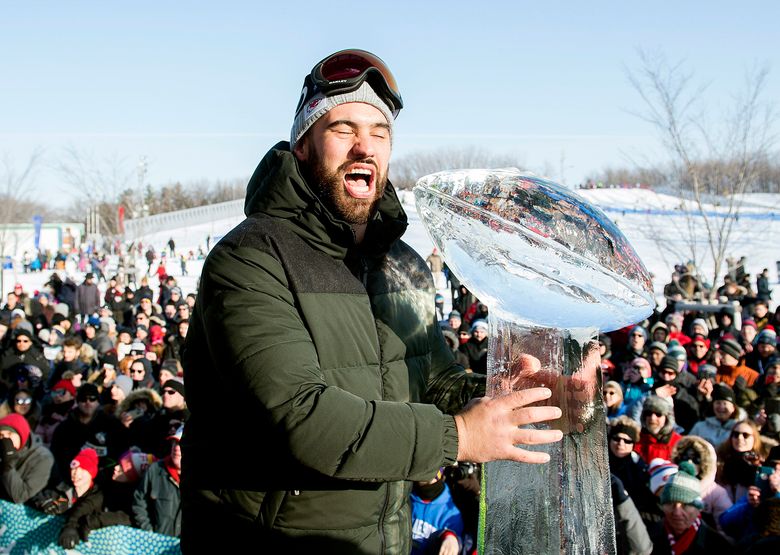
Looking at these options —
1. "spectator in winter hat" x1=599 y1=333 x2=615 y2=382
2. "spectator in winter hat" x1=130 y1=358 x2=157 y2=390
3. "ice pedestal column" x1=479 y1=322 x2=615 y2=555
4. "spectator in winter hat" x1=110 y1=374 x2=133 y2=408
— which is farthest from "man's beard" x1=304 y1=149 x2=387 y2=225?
"spectator in winter hat" x1=130 y1=358 x2=157 y2=390

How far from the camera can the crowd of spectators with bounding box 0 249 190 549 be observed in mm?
4906

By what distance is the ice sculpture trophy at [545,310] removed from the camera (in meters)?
1.38

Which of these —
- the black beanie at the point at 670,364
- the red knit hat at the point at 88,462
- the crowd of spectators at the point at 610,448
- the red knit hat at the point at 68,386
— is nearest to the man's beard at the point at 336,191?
the crowd of spectators at the point at 610,448

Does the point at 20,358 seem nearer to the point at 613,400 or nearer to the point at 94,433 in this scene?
the point at 94,433

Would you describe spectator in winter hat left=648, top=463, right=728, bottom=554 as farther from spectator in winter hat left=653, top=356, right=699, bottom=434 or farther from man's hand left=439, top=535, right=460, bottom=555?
spectator in winter hat left=653, top=356, right=699, bottom=434

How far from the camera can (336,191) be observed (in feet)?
5.85

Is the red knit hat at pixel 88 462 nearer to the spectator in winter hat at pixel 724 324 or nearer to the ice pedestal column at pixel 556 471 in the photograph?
the ice pedestal column at pixel 556 471

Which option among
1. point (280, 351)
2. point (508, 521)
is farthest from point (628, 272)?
point (280, 351)

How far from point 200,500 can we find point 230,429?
0.19 metres

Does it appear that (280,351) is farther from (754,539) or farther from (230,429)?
(754,539)

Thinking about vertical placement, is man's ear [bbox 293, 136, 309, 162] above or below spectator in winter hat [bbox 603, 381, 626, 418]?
above

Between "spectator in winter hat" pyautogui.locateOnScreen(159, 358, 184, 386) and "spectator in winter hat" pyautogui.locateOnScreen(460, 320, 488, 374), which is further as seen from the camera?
"spectator in winter hat" pyautogui.locateOnScreen(460, 320, 488, 374)

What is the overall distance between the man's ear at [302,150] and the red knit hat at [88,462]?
14.0 feet

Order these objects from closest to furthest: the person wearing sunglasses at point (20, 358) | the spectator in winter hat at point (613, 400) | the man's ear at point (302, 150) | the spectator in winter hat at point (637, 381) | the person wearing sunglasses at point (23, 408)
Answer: the man's ear at point (302, 150)
the spectator in winter hat at point (613, 400)
the person wearing sunglasses at point (23, 408)
the spectator in winter hat at point (637, 381)
the person wearing sunglasses at point (20, 358)
